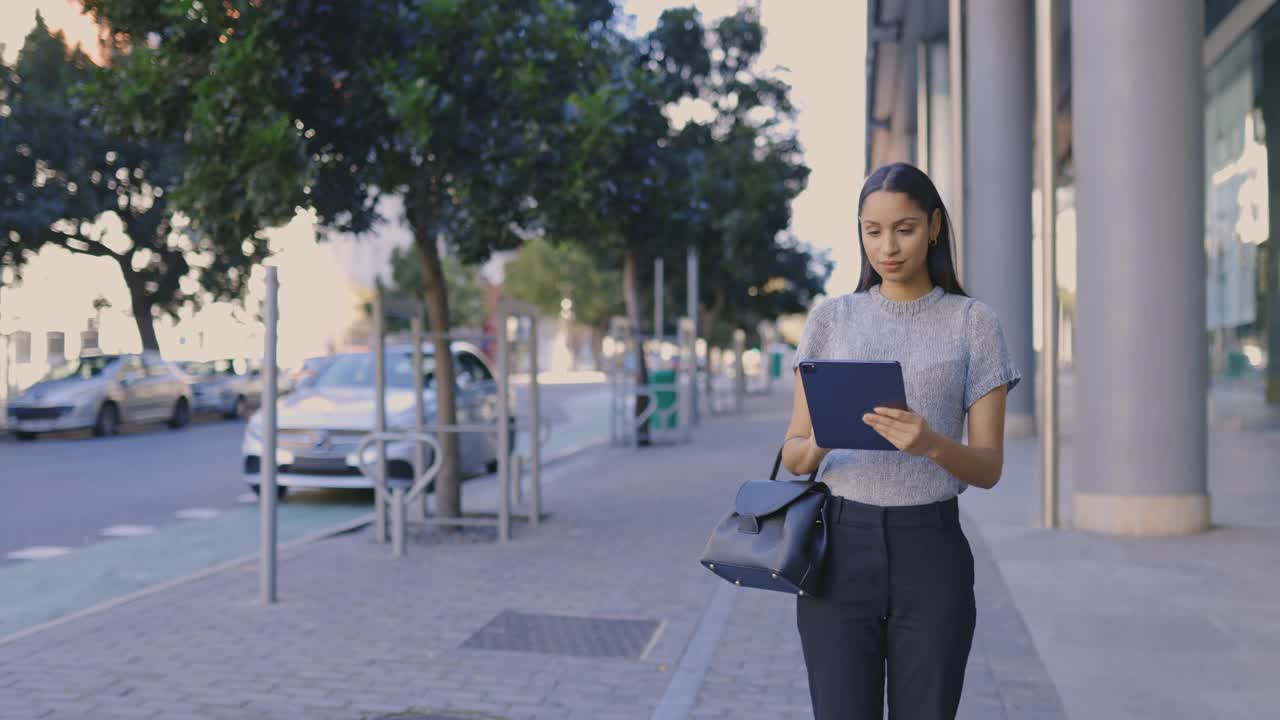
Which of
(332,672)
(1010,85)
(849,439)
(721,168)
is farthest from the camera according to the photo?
(721,168)

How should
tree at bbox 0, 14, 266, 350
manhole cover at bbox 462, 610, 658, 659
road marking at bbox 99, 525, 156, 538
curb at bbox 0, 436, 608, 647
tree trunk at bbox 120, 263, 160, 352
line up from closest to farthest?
1. manhole cover at bbox 462, 610, 658, 659
2. curb at bbox 0, 436, 608, 647
3. road marking at bbox 99, 525, 156, 538
4. tree at bbox 0, 14, 266, 350
5. tree trunk at bbox 120, 263, 160, 352

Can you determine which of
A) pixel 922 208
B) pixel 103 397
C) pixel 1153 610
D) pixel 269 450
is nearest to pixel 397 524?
pixel 269 450

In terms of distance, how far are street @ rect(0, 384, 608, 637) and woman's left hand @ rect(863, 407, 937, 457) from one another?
19.1ft

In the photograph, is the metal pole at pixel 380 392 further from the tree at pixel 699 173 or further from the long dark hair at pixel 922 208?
the long dark hair at pixel 922 208

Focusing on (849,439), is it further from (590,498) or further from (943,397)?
(590,498)

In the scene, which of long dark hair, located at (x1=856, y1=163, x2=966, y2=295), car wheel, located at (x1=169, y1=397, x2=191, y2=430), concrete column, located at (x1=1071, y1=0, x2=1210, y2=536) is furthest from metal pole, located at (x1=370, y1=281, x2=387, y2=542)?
car wheel, located at (x1=169, y1=397, x2=191, y2=430)

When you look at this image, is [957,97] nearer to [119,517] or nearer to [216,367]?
[119,517]

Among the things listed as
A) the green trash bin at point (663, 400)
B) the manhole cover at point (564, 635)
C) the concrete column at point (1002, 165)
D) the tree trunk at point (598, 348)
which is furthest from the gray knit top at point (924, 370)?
the tree trunk at point (598, 348)

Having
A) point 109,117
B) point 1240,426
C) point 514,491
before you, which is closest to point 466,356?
point 514,491

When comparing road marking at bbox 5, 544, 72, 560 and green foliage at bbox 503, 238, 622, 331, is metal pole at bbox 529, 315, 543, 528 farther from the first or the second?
green foliage at bbox 503, 238, 622, 331

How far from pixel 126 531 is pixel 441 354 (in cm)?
307

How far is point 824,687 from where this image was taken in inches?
102

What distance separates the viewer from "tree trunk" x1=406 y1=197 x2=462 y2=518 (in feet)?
30.9

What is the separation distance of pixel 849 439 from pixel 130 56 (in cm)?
718
